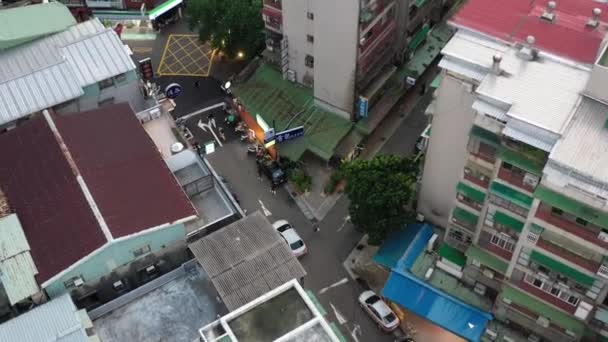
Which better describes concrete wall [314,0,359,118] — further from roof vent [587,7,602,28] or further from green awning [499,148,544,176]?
green awning [499,148,544,176]

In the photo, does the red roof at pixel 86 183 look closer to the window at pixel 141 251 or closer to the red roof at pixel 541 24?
the window at pixel 141 251

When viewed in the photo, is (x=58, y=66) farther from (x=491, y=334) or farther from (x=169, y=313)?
(x=491, y=334)

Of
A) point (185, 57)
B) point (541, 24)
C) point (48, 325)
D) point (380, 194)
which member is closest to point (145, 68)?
point (185, 57)

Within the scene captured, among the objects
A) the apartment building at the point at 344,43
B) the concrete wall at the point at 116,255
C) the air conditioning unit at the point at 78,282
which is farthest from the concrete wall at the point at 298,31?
the air conditioning unit at the point at 78,282

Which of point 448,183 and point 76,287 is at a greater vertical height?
point 76,287

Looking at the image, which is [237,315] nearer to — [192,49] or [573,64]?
[573,64]

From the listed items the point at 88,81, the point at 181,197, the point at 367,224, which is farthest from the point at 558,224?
the point at 88,81

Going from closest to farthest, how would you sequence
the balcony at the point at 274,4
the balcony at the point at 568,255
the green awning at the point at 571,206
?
1. the green awning at the point at 571,206
2. the balcony at the point at 568,255
3. the balcony at the point at 274,4
